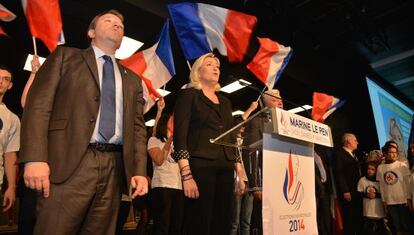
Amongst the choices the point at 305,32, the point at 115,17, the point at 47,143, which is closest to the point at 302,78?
the point at 305,32

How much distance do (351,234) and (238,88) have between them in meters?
4.47

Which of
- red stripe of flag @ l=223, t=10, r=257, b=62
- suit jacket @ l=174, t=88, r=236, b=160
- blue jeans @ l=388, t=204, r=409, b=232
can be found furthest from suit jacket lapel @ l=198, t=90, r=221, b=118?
blue jeans @ l=388, t=204, r=409, b=232

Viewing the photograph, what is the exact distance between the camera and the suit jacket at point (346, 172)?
526 cm

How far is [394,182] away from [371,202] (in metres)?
0.48

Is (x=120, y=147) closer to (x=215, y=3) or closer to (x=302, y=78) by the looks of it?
(x=215, y=3)

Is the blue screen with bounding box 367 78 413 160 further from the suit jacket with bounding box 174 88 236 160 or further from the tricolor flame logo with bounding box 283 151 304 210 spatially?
the suit jacket with bounding box 174 88 236 160

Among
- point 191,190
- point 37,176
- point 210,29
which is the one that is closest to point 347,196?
point 210,29

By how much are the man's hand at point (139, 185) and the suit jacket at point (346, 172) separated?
419 centimetres

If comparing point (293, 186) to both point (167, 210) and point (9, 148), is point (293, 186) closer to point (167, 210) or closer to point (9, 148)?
point (167, 210)

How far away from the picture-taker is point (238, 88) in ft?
28.8

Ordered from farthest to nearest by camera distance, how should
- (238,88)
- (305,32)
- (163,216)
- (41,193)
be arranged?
1. (238,88)
2. (305,32)
3. (163,216)
4. (41,193)

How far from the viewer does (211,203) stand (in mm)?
2059

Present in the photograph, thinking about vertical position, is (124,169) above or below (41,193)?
above

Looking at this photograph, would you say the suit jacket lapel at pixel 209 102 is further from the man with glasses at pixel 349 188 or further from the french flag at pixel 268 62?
Answer: the man with glasses at pixel 349 188
